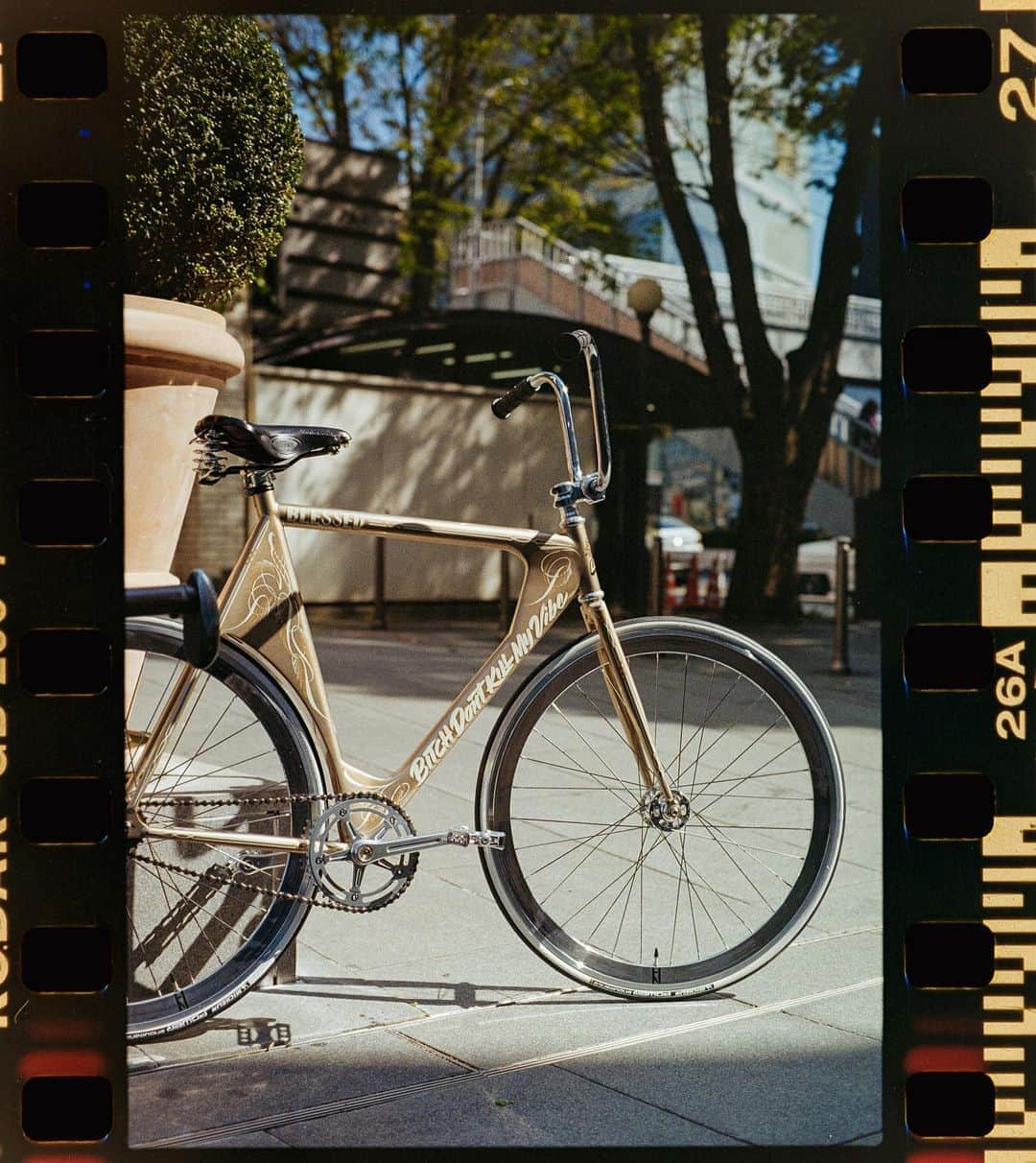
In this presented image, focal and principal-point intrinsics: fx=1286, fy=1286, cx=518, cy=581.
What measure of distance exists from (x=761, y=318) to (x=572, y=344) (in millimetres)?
10076

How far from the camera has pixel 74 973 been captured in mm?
1856

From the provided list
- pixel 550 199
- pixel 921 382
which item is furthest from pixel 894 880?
pixel 550 199

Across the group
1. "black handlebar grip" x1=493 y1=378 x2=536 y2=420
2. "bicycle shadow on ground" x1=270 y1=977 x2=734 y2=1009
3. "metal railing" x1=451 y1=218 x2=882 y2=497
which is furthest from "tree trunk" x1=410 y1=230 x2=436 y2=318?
"bicycle shadow on ground" x1=270 y1=977 x2=734 y2=1009

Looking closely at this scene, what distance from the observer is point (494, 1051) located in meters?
2.62

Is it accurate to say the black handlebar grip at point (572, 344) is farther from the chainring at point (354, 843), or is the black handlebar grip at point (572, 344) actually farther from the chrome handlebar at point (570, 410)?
the chainring at point (354, 843)

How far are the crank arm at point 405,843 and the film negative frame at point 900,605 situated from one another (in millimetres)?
782

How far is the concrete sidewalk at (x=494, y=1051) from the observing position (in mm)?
2256

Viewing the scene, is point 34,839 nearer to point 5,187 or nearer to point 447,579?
point 5,187

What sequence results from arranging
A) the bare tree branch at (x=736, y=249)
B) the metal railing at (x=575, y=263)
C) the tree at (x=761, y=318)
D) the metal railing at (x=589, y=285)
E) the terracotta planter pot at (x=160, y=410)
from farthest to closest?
the metal railing at (x=589, y=285)
the metal railing at (x=575, y=263)
the bare tree branch at (x=736, y=249)
the tree at (x=761, y=318)
the terracotta planter pot at (x=160, y=410)

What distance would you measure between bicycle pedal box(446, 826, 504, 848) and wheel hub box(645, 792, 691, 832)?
1.15 ft

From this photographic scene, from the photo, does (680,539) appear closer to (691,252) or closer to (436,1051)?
(691,252)

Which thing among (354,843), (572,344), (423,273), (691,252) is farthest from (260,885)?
(423,273)

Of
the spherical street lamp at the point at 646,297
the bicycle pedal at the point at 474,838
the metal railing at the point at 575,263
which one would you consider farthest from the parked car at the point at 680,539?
the bicycle pedal at the point at 474,838

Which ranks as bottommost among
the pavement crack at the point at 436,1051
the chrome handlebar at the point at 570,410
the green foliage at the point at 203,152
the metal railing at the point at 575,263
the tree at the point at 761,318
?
the pavement crack at the point at 436,1051
